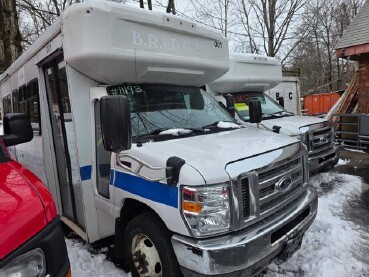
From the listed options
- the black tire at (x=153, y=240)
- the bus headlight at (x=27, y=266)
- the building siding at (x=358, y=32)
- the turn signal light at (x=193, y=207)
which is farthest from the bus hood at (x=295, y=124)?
the building siding at (x=358, y=32)

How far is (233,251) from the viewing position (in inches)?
105

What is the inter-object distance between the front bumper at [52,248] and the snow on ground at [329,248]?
2.41m

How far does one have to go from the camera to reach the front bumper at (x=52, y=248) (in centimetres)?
184

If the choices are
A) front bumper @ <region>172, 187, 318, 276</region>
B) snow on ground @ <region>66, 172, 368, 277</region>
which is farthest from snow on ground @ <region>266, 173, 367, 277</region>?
front bumper @ <region>172, 187, 318, 276</region>

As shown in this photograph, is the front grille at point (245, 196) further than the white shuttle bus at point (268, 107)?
No

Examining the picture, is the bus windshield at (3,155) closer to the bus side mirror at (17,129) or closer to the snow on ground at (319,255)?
the bus side mirror at (17,129)

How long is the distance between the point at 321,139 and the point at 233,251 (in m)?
5.14

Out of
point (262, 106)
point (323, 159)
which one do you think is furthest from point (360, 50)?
point (323, 159)

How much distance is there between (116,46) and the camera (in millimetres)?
3666

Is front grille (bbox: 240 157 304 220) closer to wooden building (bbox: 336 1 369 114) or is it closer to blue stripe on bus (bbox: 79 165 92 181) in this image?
blue stripe on bus (bbox: 79 165 92 181)

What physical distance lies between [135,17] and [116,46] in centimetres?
43

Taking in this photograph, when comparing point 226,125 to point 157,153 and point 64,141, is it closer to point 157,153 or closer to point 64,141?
point 157,153

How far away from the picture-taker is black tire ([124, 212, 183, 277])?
294 cm

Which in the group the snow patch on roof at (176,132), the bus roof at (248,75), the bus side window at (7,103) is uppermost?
the bus roof at (248,75)
